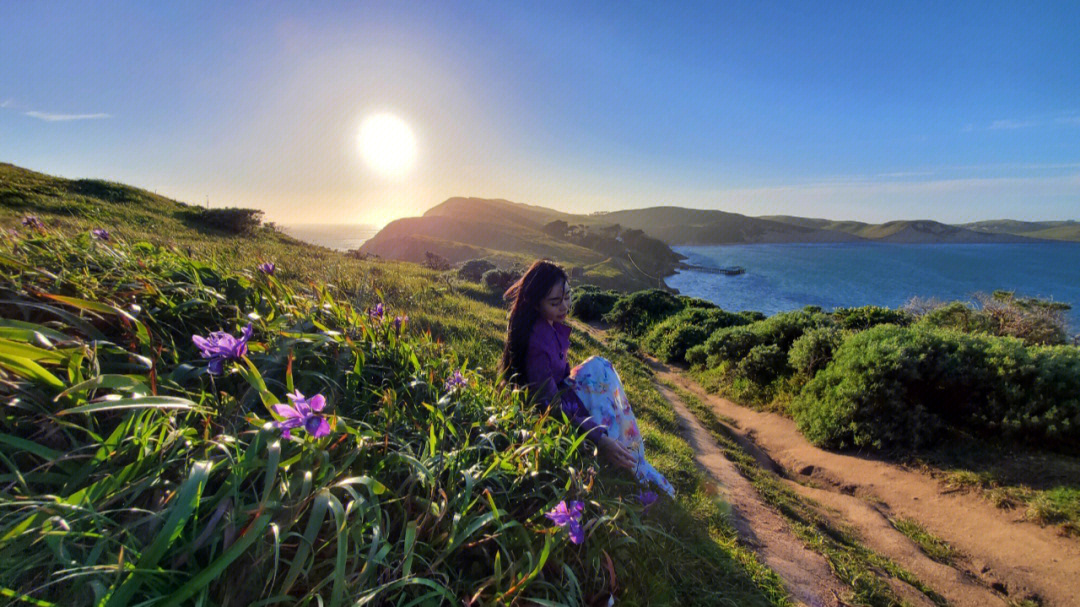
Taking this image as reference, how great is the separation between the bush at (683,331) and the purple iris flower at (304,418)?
575 inches

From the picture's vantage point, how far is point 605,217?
480 ft

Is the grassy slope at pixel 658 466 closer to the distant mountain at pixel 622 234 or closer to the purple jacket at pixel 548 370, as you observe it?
the purple jacket at pixel 548 370

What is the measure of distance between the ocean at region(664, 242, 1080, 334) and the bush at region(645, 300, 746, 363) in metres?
18.0

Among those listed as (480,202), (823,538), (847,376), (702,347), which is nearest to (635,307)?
(702,347)

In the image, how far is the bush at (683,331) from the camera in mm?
14812

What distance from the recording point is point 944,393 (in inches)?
260

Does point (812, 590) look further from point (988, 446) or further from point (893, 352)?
point (893, 352)

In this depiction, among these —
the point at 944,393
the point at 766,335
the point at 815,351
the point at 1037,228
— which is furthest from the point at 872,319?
the point at 1037,228

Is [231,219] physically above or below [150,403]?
above

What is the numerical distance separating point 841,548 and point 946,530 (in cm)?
200

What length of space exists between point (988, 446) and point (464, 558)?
7872mm

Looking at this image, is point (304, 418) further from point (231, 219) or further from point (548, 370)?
point (231, 219)

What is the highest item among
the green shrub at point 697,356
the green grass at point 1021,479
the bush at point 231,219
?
the bush at point 231,219

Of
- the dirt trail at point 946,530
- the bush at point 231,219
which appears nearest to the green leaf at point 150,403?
the dirt trail at point 946,530
